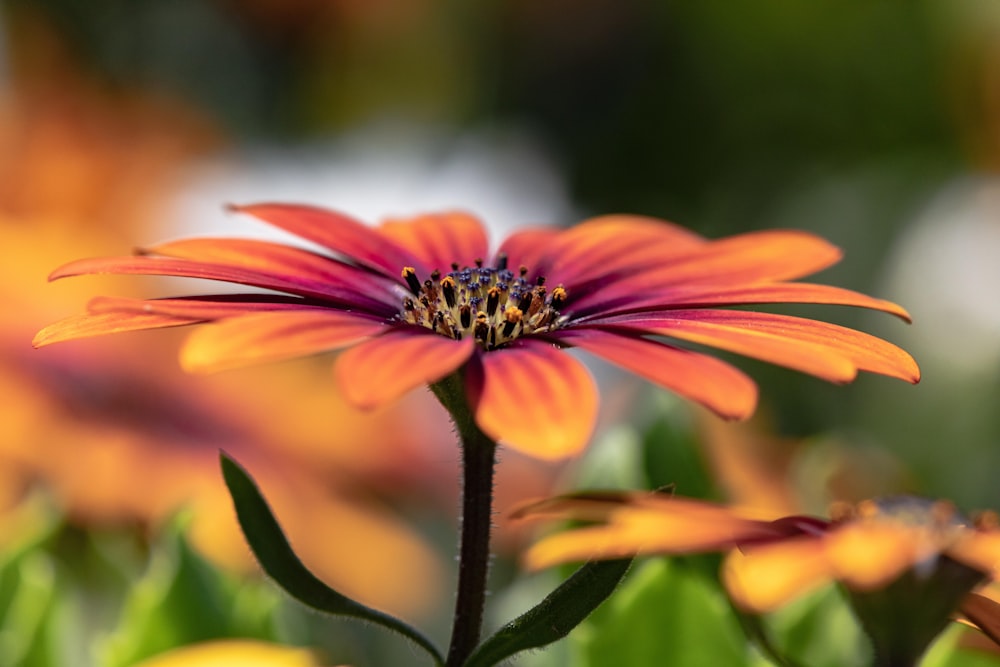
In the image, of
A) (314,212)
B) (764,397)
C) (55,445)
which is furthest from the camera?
(764,397)

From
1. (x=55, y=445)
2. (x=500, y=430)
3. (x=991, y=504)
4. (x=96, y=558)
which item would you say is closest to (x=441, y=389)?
(x=500, y=430)

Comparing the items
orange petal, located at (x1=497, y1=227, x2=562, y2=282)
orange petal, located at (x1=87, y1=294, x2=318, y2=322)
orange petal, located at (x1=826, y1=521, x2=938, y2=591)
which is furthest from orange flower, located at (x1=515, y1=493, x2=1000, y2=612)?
orange petal, located at (x1=497, y1=227, x2=562, y2=282)

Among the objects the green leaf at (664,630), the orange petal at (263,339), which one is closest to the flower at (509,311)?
the orange petal at (263,339)

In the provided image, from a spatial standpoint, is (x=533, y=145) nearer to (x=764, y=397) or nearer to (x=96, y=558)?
(x=764, y=397)

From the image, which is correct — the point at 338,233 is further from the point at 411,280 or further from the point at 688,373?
the point at 688,373

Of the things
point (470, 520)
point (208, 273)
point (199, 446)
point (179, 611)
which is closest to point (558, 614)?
point (470, 520)

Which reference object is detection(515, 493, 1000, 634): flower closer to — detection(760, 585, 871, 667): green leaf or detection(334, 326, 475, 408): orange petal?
detection(334, 326, 475, 408): orange petal
